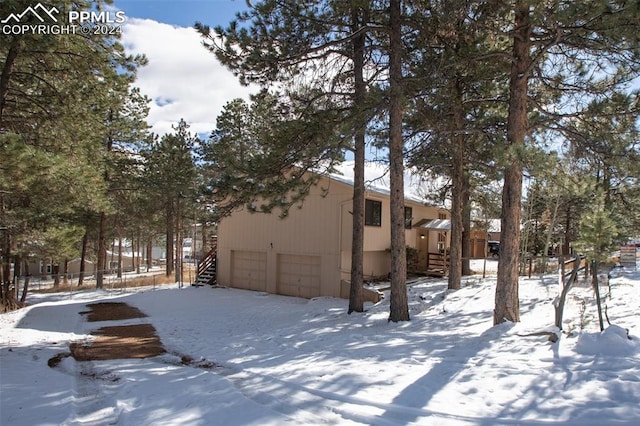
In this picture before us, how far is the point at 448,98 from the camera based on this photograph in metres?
11.2

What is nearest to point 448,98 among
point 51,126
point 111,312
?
point 51,126

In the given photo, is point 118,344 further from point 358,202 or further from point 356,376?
point 358,202

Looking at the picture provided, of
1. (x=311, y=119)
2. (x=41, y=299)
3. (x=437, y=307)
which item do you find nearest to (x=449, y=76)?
(x=311, y=119)

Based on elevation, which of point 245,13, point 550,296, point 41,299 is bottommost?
point 41,299

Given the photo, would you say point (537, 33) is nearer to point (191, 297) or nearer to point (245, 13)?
point (245, 13)

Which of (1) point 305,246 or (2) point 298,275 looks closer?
(1) point 305,246

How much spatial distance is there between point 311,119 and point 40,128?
6642mm

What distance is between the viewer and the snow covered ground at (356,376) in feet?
14.9

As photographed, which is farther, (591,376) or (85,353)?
(85,353)

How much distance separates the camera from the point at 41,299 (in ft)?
64.8

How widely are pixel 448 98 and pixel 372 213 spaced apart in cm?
739

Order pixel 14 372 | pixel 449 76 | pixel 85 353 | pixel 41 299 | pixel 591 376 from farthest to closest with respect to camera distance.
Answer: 1. pixel 41 299
2. pixel 449 76
3. pixel 85 353
4. pixel 14 372
5. pixel 591 376

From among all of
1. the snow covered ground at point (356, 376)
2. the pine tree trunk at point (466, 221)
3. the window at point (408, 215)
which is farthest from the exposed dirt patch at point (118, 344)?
the pine tree trunk at point (466, 221)

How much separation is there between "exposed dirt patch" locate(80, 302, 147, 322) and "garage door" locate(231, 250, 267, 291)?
5283 millimetres
